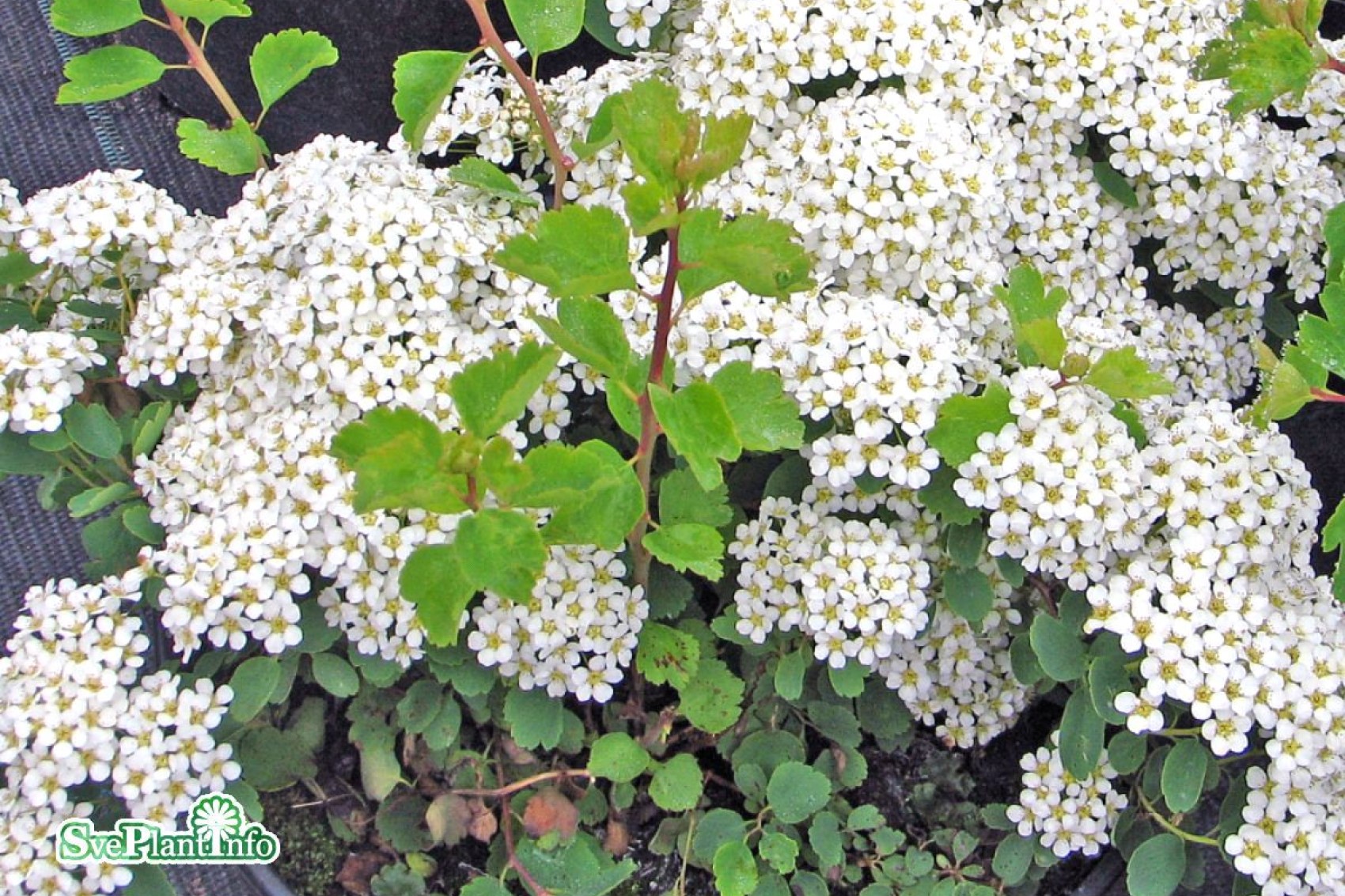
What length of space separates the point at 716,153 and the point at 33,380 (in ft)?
2.53

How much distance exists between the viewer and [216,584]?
4.02ft

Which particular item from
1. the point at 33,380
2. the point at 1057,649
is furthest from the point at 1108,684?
the point at 33,380

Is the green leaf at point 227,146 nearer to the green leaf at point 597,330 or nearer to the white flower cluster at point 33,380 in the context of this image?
the white flower cluster at point 33,380

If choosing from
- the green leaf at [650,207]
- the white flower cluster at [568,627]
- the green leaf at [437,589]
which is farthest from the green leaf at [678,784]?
the green leaf at [650,207]

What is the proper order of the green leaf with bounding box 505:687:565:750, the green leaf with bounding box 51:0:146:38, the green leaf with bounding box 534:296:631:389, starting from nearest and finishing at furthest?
the green leaf with bounding box 534:296:631:389 → the green leaf with bounding box 505:687:565:750 → the green leaf with bounding box 51:0:146:38

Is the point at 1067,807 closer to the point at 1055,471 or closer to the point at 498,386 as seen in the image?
the point at 1055,471

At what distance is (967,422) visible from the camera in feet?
4.08

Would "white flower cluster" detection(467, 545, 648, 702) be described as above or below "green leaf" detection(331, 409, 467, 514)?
below

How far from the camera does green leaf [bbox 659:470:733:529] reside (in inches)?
50.5

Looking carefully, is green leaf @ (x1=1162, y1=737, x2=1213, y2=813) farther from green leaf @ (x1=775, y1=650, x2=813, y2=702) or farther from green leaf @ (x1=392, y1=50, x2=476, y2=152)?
green leaf @ (x1=392, y1=50, x2=476, y2=152)

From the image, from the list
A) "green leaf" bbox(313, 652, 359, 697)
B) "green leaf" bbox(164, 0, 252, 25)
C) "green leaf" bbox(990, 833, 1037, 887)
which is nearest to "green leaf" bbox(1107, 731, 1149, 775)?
"green leaf" bbox(990, 833, 1037, 887)

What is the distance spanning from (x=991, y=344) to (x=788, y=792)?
1.79 feet

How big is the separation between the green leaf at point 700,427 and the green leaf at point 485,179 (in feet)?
1.33

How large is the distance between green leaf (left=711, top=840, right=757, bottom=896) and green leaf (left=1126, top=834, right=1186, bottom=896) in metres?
0.39
